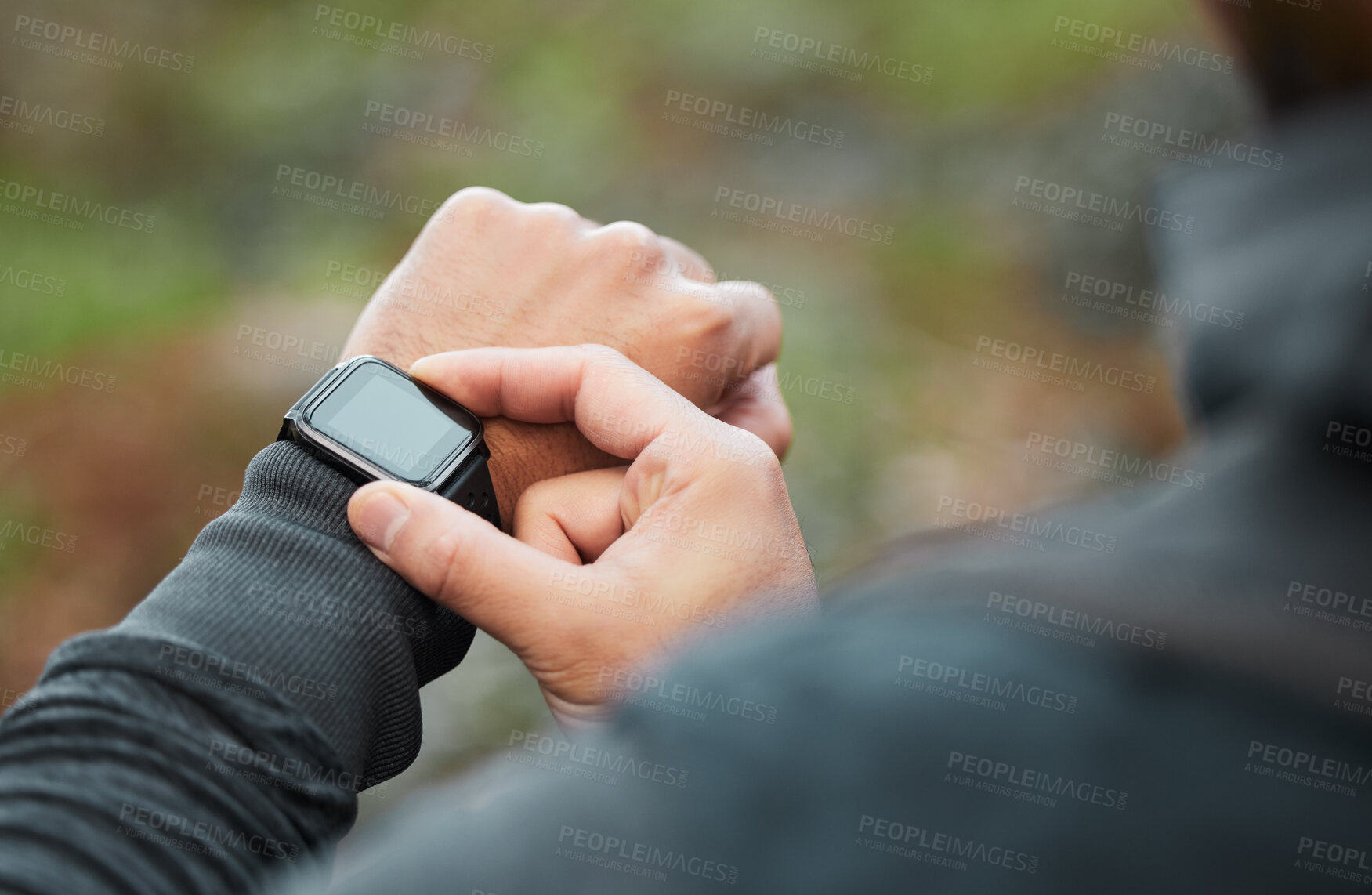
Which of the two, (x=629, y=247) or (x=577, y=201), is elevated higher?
(x=629, y=247)

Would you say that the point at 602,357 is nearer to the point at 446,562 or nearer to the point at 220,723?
the point at 446,562

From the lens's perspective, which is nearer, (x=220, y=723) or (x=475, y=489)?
(x=220, y=723)

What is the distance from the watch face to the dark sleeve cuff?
Answer: 0.06 m

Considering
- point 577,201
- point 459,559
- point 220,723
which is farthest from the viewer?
point 577,201

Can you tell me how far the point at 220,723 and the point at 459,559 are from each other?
365 mm

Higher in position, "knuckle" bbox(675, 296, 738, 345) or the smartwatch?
"knuckle" bbox(675, 296, 738, 345)

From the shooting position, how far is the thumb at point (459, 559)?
51.9 inches

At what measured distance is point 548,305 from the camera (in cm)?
184

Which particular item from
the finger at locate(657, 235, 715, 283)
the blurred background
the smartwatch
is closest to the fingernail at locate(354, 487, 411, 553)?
the smartwatch


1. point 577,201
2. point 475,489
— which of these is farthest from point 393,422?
point 577,201

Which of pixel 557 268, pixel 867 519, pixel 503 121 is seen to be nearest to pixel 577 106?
pixel 503 121

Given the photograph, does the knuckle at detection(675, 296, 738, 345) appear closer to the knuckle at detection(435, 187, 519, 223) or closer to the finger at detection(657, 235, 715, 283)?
the finger at detection(657, 235, 715, 283)

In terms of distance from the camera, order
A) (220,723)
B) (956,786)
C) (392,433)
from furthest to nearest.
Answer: (392,433) → (220,723) → (956,786)

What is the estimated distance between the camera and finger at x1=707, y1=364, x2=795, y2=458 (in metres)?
1.96
